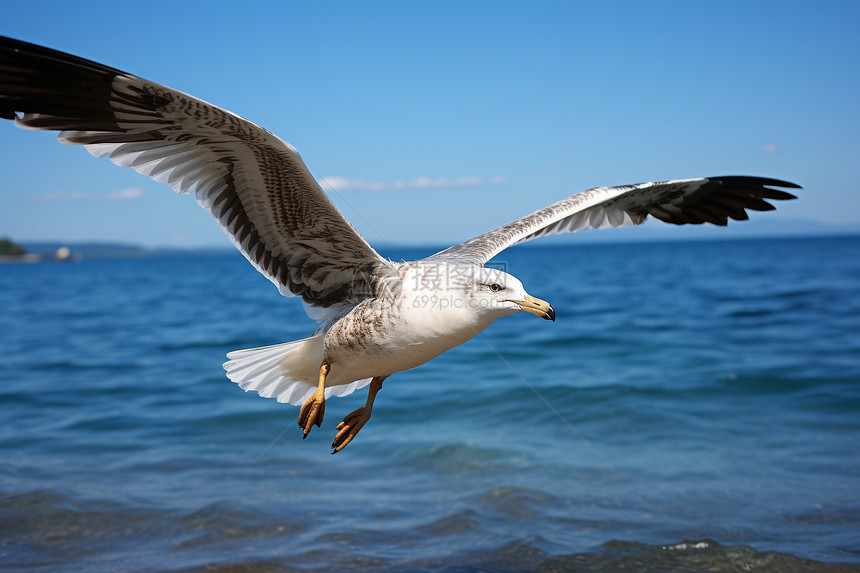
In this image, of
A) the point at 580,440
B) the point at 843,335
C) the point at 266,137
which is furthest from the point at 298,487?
the point at 843,335

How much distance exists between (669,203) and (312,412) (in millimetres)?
4373

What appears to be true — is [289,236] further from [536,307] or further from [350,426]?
[536,307]

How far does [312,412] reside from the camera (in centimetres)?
449

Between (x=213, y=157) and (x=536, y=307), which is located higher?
(x=213, y=157)

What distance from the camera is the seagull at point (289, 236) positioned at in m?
4.01

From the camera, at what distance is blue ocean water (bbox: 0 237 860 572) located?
6.39 m

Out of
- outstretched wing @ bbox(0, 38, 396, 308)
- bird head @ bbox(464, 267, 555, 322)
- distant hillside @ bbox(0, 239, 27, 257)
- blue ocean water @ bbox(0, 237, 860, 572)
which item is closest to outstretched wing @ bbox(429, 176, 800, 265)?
outstretched wing @ bbox(0, 38, 396, 308)

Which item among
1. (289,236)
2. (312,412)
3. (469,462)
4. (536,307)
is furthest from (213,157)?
(469,462)

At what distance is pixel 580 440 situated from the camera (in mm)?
10227

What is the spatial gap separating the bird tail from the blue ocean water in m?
1.86

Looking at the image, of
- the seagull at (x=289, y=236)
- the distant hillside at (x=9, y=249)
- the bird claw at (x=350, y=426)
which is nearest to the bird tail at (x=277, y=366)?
the seagull at (x=289, y=236)
